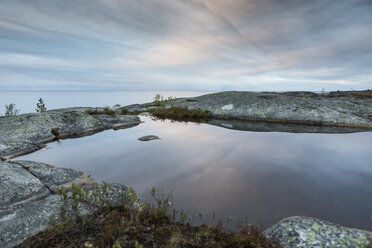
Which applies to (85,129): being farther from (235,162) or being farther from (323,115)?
(323,115)

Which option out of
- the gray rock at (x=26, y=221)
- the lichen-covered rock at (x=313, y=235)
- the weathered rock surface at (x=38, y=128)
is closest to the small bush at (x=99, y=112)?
the weathered rock surface at (x=38, y=128)

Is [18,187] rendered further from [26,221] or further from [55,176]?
[26,221]

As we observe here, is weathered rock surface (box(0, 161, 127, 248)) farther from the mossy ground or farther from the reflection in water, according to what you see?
the reflection in water

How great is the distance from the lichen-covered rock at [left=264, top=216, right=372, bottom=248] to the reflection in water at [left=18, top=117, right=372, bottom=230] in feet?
1.34

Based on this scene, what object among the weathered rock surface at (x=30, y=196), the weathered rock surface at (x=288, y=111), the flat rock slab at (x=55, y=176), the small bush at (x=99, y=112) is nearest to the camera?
the weathered rock surface at (x=30, y=196)

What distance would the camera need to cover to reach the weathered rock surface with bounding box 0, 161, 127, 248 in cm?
319

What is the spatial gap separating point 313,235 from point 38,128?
11.1 m

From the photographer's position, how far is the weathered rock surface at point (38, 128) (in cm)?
722

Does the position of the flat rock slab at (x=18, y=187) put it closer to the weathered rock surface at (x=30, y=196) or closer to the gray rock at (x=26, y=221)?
the weathered rock surface at (x=30, y=196)

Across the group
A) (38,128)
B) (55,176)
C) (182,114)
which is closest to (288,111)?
(182,114)

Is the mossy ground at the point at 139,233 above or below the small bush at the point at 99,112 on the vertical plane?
below

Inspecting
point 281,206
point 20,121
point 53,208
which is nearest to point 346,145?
point 281,206

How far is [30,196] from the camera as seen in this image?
423 centimetres

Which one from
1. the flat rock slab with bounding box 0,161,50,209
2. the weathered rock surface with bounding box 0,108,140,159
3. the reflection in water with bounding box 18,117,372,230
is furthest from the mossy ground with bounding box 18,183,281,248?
the weathered rock surface with bounding box 0,108,140,159
